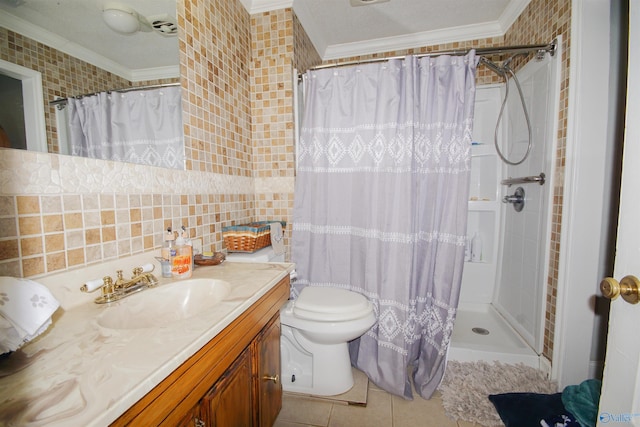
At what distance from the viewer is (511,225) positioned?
2.05 m

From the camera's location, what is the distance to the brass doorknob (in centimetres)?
54

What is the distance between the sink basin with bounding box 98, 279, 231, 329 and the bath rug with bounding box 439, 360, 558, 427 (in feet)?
4.46

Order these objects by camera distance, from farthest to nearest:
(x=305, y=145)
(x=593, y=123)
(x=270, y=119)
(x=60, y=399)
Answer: (x=270, y=119), (x=305, y=145), (x=593, y=123), (x=60, y=399)

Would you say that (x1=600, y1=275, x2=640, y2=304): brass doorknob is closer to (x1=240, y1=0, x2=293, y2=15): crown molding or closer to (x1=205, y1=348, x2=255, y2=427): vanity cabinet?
(x1=205, y1=348, x2=255, y2=427): vanity cabinet

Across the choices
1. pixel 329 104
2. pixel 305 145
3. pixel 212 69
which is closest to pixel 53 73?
pixel 212 69

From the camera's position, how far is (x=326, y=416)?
1379 mm

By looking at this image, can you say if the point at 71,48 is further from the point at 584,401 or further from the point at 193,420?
the point at 584,401

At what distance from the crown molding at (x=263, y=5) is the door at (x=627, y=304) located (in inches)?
68.5

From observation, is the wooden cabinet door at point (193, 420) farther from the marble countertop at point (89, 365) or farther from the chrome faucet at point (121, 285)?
the chrome faucet at point (121, 285)

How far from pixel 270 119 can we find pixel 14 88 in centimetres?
130

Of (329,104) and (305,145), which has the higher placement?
(329,104)

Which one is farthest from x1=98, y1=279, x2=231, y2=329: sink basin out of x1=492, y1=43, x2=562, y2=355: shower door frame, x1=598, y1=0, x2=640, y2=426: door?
x1=492, y1=43, x2=562, y2=355: shower door frame

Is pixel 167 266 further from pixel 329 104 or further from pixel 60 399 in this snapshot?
pixel 329 104

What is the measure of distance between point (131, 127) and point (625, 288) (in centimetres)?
153
